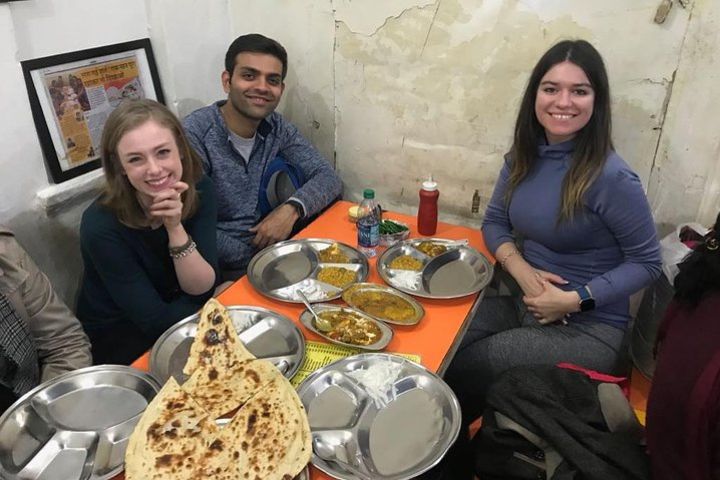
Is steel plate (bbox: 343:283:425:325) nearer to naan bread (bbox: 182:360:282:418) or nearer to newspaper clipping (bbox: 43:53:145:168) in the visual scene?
naan bread (bbox: 182:360:282:418)

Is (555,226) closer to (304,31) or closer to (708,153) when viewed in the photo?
(708,153)

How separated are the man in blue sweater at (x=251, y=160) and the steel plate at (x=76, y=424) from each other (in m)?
1.08

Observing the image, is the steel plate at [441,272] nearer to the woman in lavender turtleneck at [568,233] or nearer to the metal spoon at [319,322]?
the woman in lavender turtleneck at [568,233]

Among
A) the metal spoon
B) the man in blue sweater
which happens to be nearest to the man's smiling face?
the man in blue sweater

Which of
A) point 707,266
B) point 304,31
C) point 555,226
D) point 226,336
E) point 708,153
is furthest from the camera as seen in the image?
point 304,31

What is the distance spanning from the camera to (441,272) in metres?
2.02

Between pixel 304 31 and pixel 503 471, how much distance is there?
2168 millimetres

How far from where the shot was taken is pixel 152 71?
99.3 inches

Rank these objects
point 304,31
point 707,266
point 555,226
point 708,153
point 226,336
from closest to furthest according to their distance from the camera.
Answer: point 707,266 → point 226,336 → point 555,226 → point 708,153 → point 304,31

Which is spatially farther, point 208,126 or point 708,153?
point 208,126

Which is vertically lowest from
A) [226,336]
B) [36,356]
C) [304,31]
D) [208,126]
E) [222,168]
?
[36,356]

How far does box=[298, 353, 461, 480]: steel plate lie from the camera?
1.23 metres

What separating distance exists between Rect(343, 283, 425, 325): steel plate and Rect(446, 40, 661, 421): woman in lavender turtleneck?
40 centimetres

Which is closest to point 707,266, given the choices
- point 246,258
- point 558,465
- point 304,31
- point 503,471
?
point 558,465
